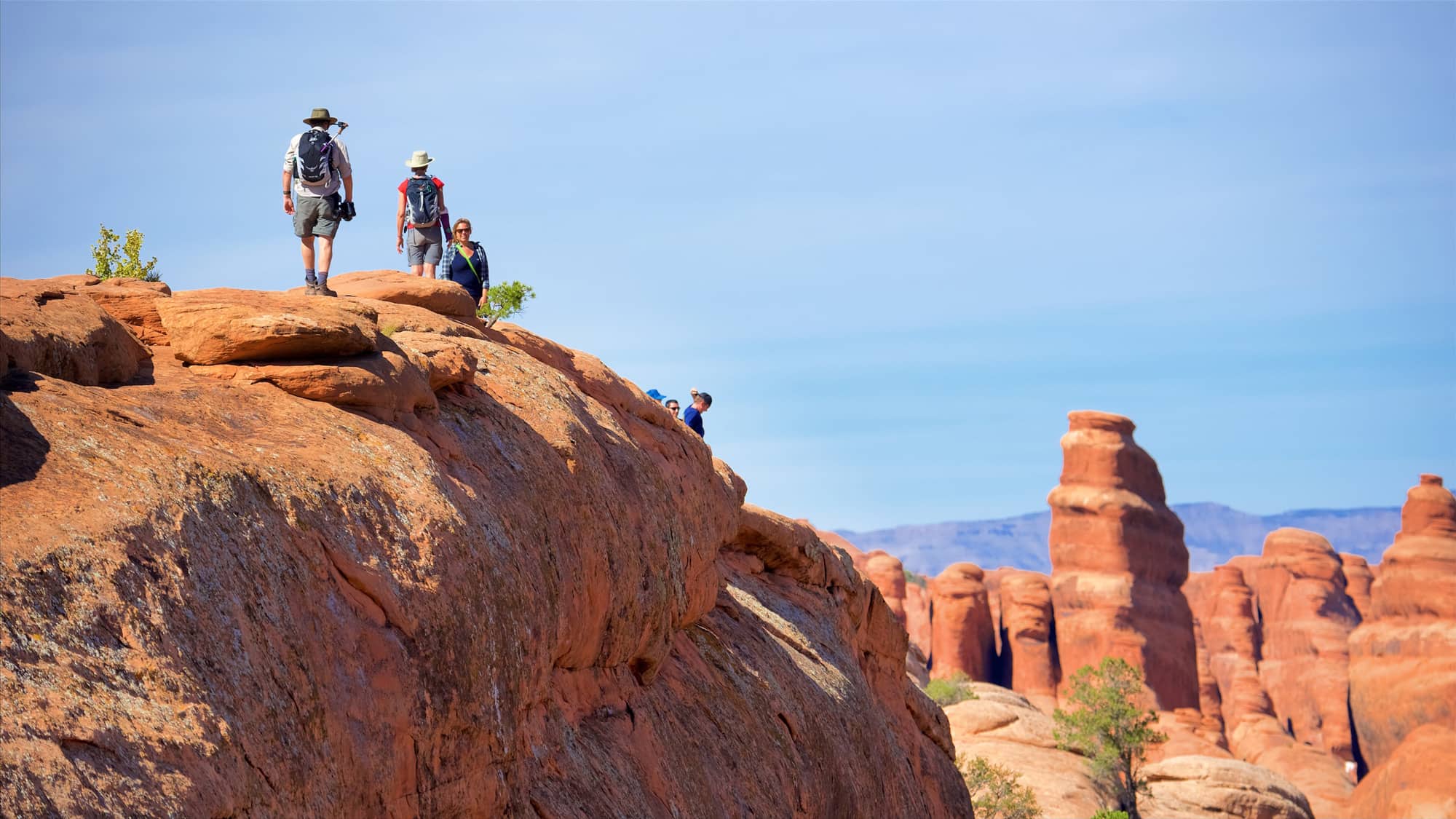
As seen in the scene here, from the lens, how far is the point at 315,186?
682 inches

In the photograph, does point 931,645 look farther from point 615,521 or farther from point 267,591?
point 267,591

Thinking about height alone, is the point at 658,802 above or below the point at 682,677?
below

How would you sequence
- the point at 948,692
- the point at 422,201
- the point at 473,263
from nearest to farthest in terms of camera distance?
the point at 422,201 < the point at 473,263 < the point at 948,692

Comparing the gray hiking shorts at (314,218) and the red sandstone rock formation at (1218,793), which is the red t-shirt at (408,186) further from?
the red sandstone rock formation at (1218,793)

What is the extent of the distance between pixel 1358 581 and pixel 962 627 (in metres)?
41.8

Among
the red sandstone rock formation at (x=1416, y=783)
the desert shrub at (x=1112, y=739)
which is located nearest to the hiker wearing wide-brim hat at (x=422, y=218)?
the desert shrub at (x=1112, y=739)

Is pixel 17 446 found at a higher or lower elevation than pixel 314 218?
lower

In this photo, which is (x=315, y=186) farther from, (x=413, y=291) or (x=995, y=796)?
(x=995, y=796)

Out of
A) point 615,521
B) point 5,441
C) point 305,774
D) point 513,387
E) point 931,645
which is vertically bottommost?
point 305,774

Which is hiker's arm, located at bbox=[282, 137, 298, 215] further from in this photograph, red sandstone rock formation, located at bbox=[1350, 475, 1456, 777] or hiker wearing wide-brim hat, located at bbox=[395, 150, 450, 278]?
red sandstone rock formation, located at bbox=[1350, 475, 1456, 777]

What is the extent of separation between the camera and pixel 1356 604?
116 metres

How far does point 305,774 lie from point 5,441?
290 centimetres

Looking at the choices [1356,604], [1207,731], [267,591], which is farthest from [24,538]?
[1356,604]

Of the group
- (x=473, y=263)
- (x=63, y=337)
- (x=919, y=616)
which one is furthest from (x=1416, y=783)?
(x=63, y=337)
